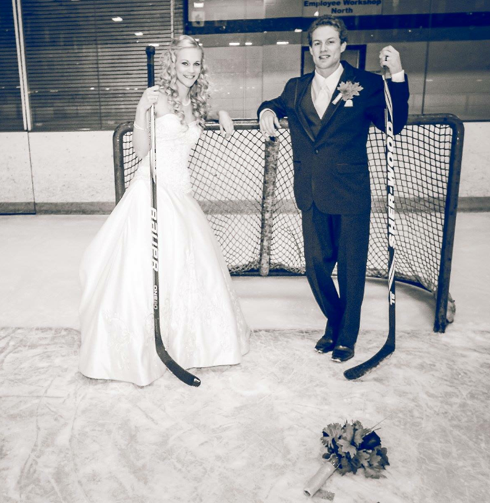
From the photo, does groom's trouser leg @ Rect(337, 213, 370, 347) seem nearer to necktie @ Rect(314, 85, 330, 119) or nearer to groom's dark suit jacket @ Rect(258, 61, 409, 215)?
groom's dark suit jacket @ Rect(258, 61, 409, 215)

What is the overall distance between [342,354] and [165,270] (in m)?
1.00

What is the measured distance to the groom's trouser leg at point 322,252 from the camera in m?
2.55

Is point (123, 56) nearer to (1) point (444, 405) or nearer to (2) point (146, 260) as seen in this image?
(2) point (146, 260)

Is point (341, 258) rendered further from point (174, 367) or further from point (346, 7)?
point (346, 7)

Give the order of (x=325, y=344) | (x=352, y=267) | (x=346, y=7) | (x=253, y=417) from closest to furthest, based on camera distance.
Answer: (x=253, y=417) < (x=352, y=267) < (x=325, y=344) < (x=346, y=7)

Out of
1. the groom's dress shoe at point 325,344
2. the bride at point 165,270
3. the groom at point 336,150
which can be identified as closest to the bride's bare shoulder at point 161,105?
the bride at point 165,270

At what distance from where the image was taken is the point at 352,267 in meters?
2.51

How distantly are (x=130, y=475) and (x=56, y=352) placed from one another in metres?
1.17

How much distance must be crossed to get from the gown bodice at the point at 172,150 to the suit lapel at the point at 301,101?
1.64 feet

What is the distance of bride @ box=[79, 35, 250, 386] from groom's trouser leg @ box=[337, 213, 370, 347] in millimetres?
574

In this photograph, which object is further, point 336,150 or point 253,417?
point 336,150

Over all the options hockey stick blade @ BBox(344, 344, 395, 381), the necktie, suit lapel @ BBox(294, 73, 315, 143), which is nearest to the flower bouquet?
hockey stick blade @ BBox(344, 344, 395, 381)

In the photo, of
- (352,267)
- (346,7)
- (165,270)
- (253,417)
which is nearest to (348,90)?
(352,267)

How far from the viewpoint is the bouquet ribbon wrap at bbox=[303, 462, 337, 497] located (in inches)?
64.6
